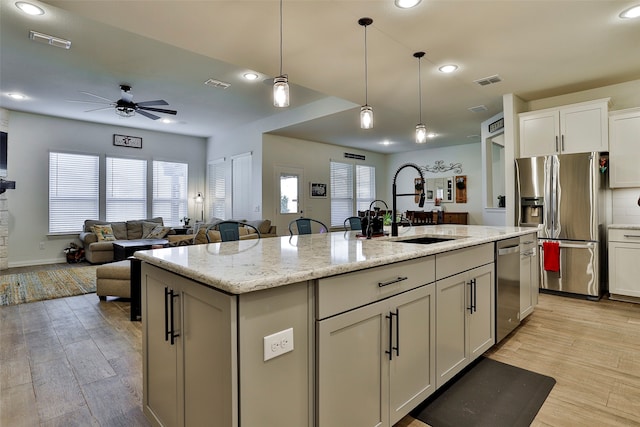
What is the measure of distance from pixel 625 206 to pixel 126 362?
5.80 meters

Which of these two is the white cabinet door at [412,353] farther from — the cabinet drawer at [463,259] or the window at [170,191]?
the window at [170,191]

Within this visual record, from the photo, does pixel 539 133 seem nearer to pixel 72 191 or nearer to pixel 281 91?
pixel 281 91

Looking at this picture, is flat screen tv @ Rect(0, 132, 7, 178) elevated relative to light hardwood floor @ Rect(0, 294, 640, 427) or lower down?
elevated

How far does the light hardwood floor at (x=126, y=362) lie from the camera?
1868mm

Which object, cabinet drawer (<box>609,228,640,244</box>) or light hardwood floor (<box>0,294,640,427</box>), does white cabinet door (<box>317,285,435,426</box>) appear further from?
cabinet drawer (<box>609,228,640,244</box>)

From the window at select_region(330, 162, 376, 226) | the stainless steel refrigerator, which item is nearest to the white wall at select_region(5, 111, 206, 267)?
the window at select_region(330, 162, 376, 226)

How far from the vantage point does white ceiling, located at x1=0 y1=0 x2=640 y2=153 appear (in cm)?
263

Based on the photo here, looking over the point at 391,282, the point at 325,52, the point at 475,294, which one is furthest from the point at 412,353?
the point at 325,52

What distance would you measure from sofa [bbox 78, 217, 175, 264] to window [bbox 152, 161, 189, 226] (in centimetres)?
47

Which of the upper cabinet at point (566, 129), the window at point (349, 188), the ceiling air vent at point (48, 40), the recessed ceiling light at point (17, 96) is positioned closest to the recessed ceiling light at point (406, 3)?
the upper cabinet at point (566, 129)

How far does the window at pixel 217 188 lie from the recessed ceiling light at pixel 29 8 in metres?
5.12

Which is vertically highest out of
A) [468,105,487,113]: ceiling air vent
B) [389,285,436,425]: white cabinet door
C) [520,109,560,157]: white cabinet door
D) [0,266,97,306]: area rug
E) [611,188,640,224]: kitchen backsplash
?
[468,105,487,113]: ceiling air vent

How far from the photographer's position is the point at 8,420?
180cm

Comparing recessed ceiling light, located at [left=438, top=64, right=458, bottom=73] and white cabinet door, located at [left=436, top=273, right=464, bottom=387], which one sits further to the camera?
recessed ceiling light, located at [left=438, top=64, right=458, bottom=73]
